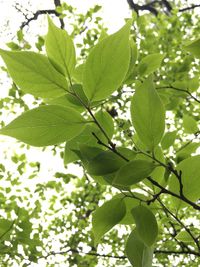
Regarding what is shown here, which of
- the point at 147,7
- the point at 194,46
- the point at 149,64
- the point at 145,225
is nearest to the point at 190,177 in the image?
the point at 145,225

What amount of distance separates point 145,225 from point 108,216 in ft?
0.24

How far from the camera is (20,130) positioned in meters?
0.49

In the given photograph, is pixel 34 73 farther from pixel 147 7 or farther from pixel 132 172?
pixel 147 7

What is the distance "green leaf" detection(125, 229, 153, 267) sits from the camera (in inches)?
21.3

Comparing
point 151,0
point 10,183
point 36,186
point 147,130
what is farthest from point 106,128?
point 151,0

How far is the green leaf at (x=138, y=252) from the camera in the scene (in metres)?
0.54

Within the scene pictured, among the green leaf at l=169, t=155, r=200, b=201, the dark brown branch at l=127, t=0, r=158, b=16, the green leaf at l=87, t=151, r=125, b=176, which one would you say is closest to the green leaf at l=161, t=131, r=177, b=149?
the green leaf at l=169, t=155, r=200, b=201

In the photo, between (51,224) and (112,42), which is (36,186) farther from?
(112,42)

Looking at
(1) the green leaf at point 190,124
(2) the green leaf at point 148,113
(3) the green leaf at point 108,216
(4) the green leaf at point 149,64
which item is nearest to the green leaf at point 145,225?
Answer: (3) the green leaf at point 108,216

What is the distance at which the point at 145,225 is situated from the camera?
53cm

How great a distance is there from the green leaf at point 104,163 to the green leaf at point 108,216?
0.10 metres

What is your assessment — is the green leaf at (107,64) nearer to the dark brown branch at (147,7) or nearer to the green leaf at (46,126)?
the green leaf at (46,126)

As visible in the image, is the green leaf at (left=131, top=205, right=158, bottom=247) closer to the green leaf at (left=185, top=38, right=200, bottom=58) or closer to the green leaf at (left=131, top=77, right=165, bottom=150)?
the green leaf at (left=131, top=77, right=165, bottom=150)

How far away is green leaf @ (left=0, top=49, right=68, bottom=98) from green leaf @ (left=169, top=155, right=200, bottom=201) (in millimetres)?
248
